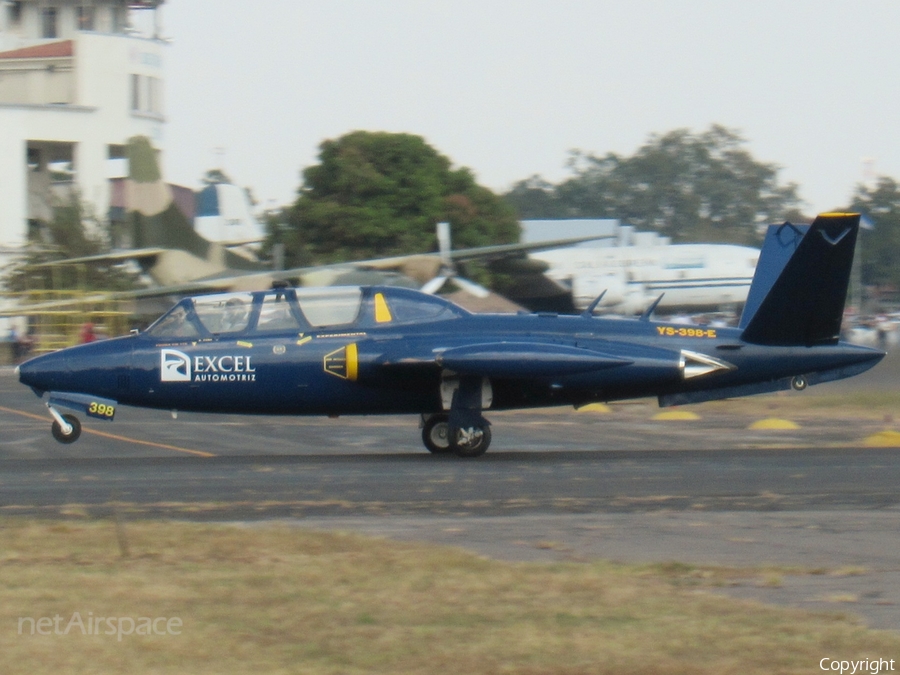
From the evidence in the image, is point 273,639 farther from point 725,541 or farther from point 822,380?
point 822,380

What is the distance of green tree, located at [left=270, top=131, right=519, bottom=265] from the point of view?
57.6m

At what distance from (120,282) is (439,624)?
46.6 metres

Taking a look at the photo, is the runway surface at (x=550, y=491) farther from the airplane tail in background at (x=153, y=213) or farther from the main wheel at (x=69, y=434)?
the airplane tail in background at (x=153, y=213)

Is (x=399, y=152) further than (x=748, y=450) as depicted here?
Yes

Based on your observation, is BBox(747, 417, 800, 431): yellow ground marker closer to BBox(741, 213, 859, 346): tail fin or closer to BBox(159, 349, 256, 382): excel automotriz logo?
BBox(741, 213, 859, 346): tail fin

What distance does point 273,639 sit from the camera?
20.0 ft

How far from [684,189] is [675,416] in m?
106

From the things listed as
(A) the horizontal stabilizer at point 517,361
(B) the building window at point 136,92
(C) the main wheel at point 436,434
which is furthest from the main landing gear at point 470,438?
(B) the building window at point 136,92

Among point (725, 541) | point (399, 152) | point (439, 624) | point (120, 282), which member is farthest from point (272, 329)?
point (399, 152)

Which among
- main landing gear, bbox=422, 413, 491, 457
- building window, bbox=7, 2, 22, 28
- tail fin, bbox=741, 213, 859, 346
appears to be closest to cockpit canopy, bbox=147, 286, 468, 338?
main landing gear, bbox=422, 413, 491, 457

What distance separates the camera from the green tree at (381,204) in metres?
57.6

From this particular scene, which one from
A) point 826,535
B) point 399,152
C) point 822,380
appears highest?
point 399,152

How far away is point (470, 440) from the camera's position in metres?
14.5

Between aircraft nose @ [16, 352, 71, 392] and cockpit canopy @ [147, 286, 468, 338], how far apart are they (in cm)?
108
